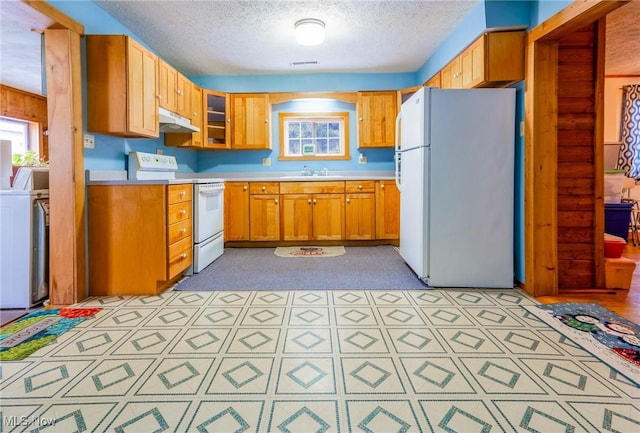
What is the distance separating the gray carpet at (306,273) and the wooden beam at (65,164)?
2.67 ft

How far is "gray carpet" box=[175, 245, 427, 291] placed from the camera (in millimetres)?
2918

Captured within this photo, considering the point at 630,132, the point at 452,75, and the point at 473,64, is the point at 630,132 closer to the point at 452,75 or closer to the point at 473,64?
the point at 452,75

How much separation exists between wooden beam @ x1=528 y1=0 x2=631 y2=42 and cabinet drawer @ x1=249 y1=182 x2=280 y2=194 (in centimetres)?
310

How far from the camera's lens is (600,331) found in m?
2.00

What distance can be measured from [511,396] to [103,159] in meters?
3.23

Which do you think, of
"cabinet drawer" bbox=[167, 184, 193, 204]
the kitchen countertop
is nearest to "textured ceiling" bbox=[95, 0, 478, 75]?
the kitchen countertop

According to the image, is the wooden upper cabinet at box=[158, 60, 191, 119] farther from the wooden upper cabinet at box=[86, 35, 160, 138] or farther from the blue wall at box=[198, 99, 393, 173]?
the blue wall at box=[198, 99, 393, 173]

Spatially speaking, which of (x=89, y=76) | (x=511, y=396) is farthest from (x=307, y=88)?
(x=511, y=396)

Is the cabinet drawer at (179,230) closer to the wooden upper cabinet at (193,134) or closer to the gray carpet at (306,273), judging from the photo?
the gray carpet at (306,273)

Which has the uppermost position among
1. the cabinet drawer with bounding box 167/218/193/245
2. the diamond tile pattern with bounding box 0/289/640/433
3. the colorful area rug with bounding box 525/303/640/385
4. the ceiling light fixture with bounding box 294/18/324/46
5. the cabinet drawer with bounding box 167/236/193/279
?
the ceiling light fixture with bounding box 294/18/324/46

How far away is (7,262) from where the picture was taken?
8.02 feet

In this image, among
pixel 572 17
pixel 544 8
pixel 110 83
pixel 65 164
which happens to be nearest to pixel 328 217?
pixel 110 83

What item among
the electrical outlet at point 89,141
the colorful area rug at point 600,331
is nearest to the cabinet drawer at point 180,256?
the electrical outlet at point 89,141

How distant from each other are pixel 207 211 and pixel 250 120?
178cm
